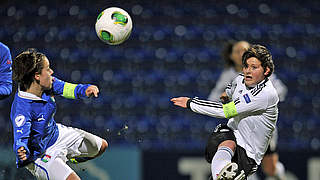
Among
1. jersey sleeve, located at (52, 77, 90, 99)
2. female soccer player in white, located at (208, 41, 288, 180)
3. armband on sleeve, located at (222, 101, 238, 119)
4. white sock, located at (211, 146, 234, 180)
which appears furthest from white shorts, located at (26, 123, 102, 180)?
female soccer player in white, located at (208, 41, 288, 180)

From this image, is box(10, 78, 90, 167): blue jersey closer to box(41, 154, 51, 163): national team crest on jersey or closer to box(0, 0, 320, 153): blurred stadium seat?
box(41, 154, 51, 163): national team crest on jersey

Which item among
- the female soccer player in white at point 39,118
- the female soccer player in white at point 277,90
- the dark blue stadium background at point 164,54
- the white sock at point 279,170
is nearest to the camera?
the female soccer player in white at point 39,118

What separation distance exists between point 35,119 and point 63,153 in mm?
319

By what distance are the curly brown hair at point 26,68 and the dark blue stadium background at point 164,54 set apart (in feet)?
9.81

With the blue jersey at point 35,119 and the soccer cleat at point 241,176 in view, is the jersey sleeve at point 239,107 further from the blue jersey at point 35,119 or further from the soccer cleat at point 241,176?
the blue jersey at point 35,119

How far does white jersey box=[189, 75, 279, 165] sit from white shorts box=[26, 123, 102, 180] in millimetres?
787

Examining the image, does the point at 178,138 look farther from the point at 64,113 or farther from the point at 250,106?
the point at 250,106

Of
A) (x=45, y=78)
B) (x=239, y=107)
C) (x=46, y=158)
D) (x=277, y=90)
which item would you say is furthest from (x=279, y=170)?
(x=45, y=78)

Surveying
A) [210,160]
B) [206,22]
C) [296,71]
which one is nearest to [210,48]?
[206,22]

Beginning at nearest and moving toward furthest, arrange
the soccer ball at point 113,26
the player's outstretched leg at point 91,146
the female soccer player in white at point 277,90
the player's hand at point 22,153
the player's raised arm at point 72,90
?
the player's hand at point 22,153
the player's raised arm at point 72,90
the player's outstretched leg at point 91,146
the soccer ball at point 113,26
the female soccer player in white at point 277,90

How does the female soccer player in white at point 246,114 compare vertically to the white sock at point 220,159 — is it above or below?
above

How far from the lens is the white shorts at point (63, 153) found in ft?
11.6

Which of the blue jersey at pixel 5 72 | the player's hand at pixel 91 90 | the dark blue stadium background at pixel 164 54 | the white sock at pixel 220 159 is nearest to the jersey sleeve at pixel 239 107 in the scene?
the white sock at pixel 220 159

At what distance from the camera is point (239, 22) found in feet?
23.7
